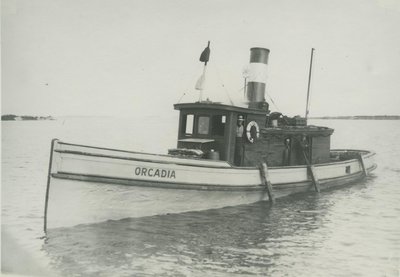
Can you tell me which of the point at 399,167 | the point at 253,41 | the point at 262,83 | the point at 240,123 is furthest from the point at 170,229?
the point at 399,167

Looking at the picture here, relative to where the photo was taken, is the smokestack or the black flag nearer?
the black flag

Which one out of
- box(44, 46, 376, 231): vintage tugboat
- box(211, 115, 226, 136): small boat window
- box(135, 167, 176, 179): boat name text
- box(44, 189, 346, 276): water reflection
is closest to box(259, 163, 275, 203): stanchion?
box(44, 46, 376, 231): vintage tugboat

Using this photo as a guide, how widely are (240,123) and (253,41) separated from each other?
175cm

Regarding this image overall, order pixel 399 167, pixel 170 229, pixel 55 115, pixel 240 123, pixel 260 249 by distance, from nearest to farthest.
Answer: pixel 260 249, pixel 170 229, pixel 55 115, pixel 240 123, pixel 399 167

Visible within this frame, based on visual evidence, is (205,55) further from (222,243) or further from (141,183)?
(222,243)

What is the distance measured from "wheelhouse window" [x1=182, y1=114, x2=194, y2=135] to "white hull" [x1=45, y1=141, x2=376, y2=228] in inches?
54.0

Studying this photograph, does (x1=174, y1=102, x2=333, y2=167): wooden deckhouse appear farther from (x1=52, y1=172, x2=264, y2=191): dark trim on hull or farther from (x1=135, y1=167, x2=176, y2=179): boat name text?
(x1=135, y1=167, x2=176, y2=179): boat name text

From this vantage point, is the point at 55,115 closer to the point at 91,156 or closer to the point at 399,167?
the point at 91,156

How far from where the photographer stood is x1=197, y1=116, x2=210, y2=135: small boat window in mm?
8117

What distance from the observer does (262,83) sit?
9.02m

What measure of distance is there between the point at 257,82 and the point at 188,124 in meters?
1.79

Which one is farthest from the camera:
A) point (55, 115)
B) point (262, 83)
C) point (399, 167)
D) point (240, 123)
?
point (399, 167)

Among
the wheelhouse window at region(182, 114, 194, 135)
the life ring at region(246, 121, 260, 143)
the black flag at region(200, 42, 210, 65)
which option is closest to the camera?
the black flag at region(200, 42, 210, 65)

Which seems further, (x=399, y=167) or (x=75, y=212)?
(x=399, y=167)
